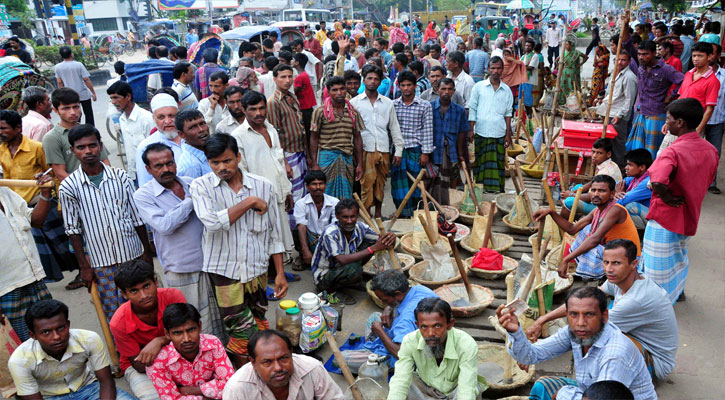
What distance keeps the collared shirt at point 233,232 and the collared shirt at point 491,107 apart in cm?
399

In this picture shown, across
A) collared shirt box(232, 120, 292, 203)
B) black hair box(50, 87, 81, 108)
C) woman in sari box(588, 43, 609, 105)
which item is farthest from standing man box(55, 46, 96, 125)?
woman in sari box(588, 43, 609, 105)

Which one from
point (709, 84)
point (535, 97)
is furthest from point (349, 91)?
point (535, 97)

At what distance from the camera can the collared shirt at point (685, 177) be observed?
12.8ft

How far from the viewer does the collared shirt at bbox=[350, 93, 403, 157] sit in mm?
5793

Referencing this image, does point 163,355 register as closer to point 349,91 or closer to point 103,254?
point 103,254

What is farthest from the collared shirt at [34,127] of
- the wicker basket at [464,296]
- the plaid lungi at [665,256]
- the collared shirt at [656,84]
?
the collared shirt at [656,84]

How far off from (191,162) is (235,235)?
0.82 meters

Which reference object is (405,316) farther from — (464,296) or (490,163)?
(490,163)

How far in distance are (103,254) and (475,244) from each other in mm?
3545

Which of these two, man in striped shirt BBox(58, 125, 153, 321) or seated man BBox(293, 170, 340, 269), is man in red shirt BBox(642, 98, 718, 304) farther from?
man in striped shirt BBox(58, 125, 153, 321)

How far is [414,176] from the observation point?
249 inches

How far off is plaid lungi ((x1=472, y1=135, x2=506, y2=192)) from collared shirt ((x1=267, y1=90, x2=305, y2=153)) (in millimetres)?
2650

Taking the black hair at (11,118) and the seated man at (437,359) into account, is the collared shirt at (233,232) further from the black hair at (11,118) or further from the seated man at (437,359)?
the black hair at (11,118)

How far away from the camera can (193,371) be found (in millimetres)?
3156
